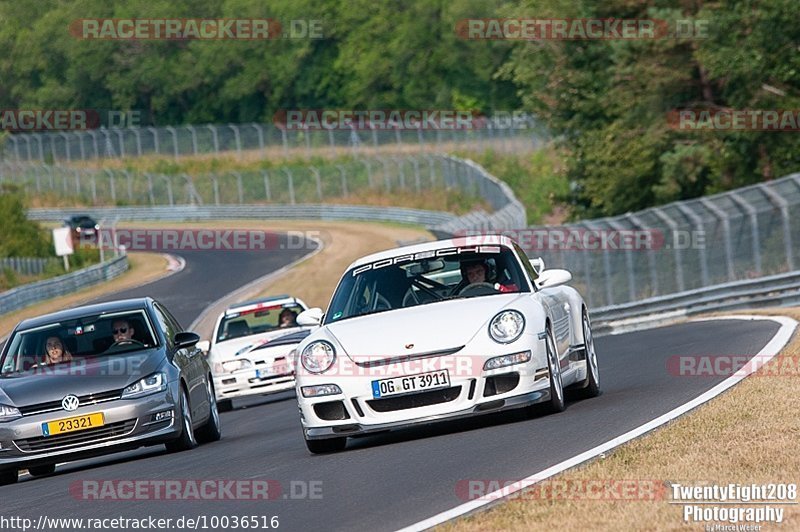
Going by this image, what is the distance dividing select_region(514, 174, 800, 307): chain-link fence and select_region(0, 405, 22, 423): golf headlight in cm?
1426

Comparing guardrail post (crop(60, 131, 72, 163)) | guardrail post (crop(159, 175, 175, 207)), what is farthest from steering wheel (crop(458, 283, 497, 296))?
guardrail post (crop(60, 131, 72, 163))

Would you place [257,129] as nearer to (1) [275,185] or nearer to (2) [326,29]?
(1) [275,185]

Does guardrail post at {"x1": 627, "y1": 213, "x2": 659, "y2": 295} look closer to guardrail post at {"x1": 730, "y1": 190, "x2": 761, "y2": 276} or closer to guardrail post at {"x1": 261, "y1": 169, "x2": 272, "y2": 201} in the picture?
guardrail post at {"x1": 730, "y1": 190, "x2": 761, "y2": 276}

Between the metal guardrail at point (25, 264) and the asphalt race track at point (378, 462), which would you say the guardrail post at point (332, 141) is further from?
the asphalt race track at point (378, 462)

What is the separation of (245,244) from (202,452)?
5645 cm

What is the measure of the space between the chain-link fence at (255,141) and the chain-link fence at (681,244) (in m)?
36.3

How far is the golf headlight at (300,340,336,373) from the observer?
10938 mm

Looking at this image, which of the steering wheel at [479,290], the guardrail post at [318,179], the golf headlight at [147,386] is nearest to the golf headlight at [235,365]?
the golf headlight at [147,386]

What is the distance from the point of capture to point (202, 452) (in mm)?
13273

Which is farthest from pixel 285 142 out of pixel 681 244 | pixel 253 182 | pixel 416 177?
pixel 681 244

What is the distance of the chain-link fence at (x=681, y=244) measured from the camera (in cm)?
2420

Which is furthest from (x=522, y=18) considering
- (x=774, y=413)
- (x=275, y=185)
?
(x=774, y=413)
